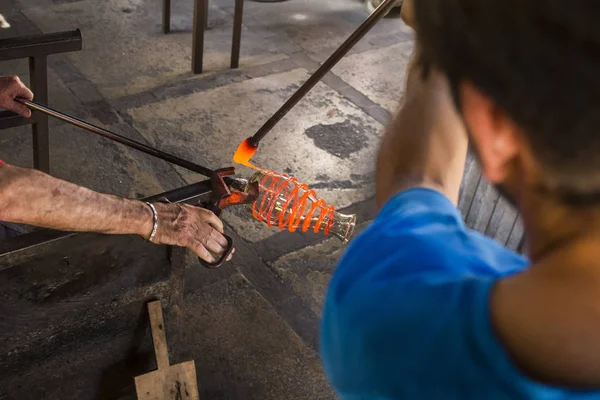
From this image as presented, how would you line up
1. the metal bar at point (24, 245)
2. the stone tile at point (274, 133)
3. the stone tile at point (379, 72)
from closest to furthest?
the metal bar at point (24, 245), the stone tile at point (274, 133), the stone tile at point (379, 72)

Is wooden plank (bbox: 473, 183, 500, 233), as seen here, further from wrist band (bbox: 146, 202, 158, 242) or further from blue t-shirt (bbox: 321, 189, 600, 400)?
blue t-shirt (bbox: 321, 189, 600, 400)

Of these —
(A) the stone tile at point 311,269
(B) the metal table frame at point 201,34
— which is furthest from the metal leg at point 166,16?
(A) the stone tile at point 311,269

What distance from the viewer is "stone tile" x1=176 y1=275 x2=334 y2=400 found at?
7.93 feet

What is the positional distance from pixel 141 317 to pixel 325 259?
1.23 metres

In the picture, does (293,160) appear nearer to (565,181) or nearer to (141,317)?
(141,317)

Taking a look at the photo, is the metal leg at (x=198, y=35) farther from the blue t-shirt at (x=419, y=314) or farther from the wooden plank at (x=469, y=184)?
the blue t-shirt at (x=419, y=314)

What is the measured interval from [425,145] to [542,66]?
0.38 meters

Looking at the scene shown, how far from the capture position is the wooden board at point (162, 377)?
6.70ft

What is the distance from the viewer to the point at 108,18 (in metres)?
5.09

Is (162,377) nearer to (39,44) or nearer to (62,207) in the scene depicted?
(62,207)

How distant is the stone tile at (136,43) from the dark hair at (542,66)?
3.87m

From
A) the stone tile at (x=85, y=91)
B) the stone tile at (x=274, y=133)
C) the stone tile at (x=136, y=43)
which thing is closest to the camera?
the stone tile at (x=274, y=133)

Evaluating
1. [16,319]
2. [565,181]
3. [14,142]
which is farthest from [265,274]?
[565,181]

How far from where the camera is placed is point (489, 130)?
1.95 feet
